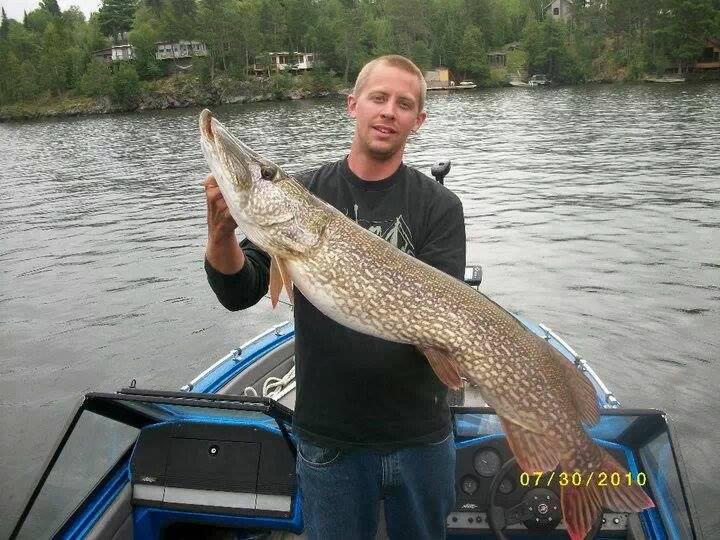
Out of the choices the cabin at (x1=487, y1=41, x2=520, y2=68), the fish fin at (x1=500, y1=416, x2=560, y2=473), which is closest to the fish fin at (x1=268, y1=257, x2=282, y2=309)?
the fish fin at (x1=500, y1=416, x2=560, y2=473)

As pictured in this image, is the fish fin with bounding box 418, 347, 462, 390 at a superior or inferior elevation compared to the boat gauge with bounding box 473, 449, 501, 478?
superior

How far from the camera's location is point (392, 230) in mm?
2619

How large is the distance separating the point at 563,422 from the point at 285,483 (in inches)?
68.2

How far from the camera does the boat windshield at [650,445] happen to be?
9.89 feet

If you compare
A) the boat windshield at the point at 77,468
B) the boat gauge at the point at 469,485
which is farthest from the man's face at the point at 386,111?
the boat windshield at the point at 77,468

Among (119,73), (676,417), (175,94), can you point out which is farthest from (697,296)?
(119,73)

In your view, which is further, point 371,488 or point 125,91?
point 125,91

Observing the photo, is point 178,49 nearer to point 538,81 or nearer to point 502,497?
point 538,81

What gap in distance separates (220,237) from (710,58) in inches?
3161

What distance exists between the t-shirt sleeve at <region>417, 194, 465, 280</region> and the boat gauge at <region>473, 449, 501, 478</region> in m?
1.32

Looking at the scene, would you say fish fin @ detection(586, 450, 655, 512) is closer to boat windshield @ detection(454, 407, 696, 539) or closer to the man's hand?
boat windshield @ detection(454, 407, 696, 539)

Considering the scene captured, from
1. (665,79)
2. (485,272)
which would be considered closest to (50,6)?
(665,79)

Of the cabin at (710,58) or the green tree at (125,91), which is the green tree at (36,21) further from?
the cabin at (710,58)

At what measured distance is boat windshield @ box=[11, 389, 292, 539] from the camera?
10.5ft
